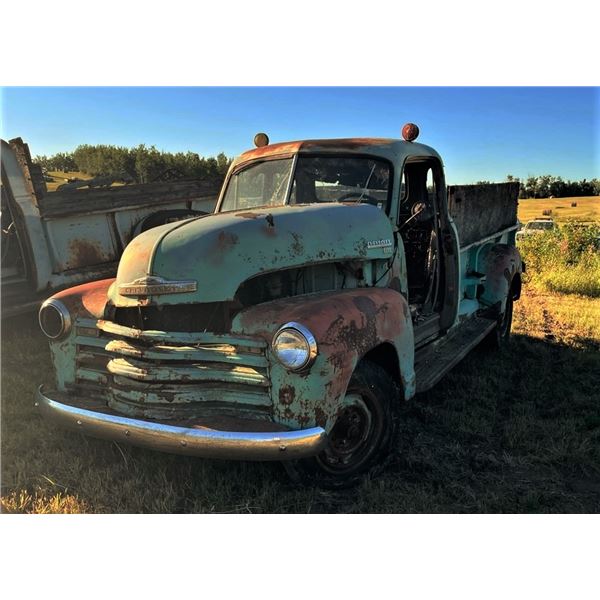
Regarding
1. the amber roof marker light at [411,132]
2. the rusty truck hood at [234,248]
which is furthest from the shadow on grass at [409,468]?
the amber roof marker light at [411,132]

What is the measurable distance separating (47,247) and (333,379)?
12.5ft

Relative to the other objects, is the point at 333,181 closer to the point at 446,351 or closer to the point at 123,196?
the point at 446,351

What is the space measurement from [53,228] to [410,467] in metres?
4.02

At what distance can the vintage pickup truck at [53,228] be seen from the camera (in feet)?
16.1

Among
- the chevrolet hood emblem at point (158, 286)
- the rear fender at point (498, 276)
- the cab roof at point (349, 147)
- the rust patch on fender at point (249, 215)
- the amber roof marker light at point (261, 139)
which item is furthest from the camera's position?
the rear fender at point (498, 276)

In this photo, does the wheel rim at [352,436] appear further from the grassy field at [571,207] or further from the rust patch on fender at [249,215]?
the grassy field at [571,207]

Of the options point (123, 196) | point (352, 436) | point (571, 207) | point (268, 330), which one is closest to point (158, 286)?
point (268, 330)

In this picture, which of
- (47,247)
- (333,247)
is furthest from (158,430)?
(47,247)

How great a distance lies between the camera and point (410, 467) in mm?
2988

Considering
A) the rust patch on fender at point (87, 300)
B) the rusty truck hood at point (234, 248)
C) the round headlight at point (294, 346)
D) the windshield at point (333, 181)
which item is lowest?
the round headlight at point (294, 346)

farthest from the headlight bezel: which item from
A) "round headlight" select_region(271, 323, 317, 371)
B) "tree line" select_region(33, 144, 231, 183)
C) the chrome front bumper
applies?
"tree line" select_region(33, 144, 231, 183)

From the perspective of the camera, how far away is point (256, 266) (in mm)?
2607

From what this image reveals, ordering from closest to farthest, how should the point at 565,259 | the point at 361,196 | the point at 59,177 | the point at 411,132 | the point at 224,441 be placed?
the point at 224,441, the point at 361,196, the point at 411,132, the point at 59,177, the point at 565,259

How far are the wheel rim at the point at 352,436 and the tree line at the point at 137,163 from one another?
11.0 feet
